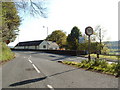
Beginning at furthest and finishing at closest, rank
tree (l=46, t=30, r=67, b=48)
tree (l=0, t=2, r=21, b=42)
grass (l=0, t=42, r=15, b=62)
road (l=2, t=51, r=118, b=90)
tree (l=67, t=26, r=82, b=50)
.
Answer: tree (l=46, t=30, r=67, b=48), tree (l=67, t=26, r=82, b=50), grass (l=0, t=42, r=15, b=62), tree (l=0, t=2, r=21, b=42), road (l=2, t=51, r=118, b=90)

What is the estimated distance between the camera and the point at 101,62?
11797 millimetres

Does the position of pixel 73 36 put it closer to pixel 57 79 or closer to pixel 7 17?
pixel 7 17

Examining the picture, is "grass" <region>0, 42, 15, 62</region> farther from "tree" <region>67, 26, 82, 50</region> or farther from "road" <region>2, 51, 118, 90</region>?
"tree" <region>67, 26, 82, 50</region>

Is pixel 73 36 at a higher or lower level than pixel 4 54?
higher

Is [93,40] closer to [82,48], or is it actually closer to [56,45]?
[82,48]

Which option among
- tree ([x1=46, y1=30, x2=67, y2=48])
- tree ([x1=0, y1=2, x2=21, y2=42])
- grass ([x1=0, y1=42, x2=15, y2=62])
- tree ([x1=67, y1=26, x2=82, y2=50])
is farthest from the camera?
tree ([x1=46, y1=30, x2=67, y2=48])

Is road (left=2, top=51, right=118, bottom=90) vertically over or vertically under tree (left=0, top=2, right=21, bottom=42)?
under

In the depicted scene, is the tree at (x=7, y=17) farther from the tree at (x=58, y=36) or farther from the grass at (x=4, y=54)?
the tree at (x=58, y=36)

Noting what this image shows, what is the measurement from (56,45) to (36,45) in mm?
12696

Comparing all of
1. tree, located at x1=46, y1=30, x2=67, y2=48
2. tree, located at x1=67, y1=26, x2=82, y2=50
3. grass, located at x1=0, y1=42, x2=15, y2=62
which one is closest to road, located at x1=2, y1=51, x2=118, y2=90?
grass, located at x1=0, y1=42, x2=15, y2=62

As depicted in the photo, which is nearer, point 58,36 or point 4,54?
point 4,54

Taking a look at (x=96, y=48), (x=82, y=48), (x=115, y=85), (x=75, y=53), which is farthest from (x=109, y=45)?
(x=115, y=85)

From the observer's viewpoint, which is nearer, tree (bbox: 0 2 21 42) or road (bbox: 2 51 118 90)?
road (bbox: 2 51 118 90)

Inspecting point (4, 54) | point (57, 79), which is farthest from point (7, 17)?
point (57, 79)
